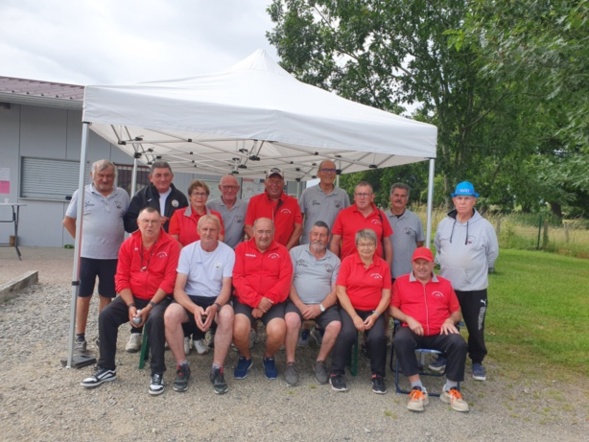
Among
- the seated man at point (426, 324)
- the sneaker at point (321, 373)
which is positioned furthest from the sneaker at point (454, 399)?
the sneaker at point (321, 373)

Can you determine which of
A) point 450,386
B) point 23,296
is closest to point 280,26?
point 23,296

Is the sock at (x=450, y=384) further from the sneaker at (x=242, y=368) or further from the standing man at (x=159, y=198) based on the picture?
the standing man at (x=159, y=198)

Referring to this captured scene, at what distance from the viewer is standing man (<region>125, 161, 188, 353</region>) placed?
3885mm

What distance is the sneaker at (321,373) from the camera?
3494mm

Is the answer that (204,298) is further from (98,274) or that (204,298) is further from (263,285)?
(98,274)

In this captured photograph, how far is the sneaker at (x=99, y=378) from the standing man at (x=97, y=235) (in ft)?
1.74

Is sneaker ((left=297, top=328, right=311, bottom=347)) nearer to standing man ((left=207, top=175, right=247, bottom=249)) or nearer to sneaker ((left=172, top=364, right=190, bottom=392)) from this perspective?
standing man ((left=207, top=175, right=247, bottom=249))

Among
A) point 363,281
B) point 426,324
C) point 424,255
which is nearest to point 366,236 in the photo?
point 363,281

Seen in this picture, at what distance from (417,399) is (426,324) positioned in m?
0.54

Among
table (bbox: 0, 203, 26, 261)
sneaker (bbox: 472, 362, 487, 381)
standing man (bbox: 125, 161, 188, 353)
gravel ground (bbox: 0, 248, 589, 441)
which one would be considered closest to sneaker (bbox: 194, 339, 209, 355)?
gravel ground (bbox: 0, 248, 589, 441)

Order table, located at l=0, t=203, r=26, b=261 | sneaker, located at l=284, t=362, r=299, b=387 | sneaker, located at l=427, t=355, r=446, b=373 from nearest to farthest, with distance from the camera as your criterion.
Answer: sneaker, located at l=284, t=362, r=299, b=387
sneaker, located at l=427, t=355, r=446, b=373
table, located at l=0, t=203, r=26, b=261

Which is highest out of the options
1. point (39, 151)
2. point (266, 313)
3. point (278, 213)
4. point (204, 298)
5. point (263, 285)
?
point (39, 151)

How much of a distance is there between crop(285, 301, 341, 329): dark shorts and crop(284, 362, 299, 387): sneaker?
14.6 inches

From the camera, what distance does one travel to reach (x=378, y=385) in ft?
11.2
